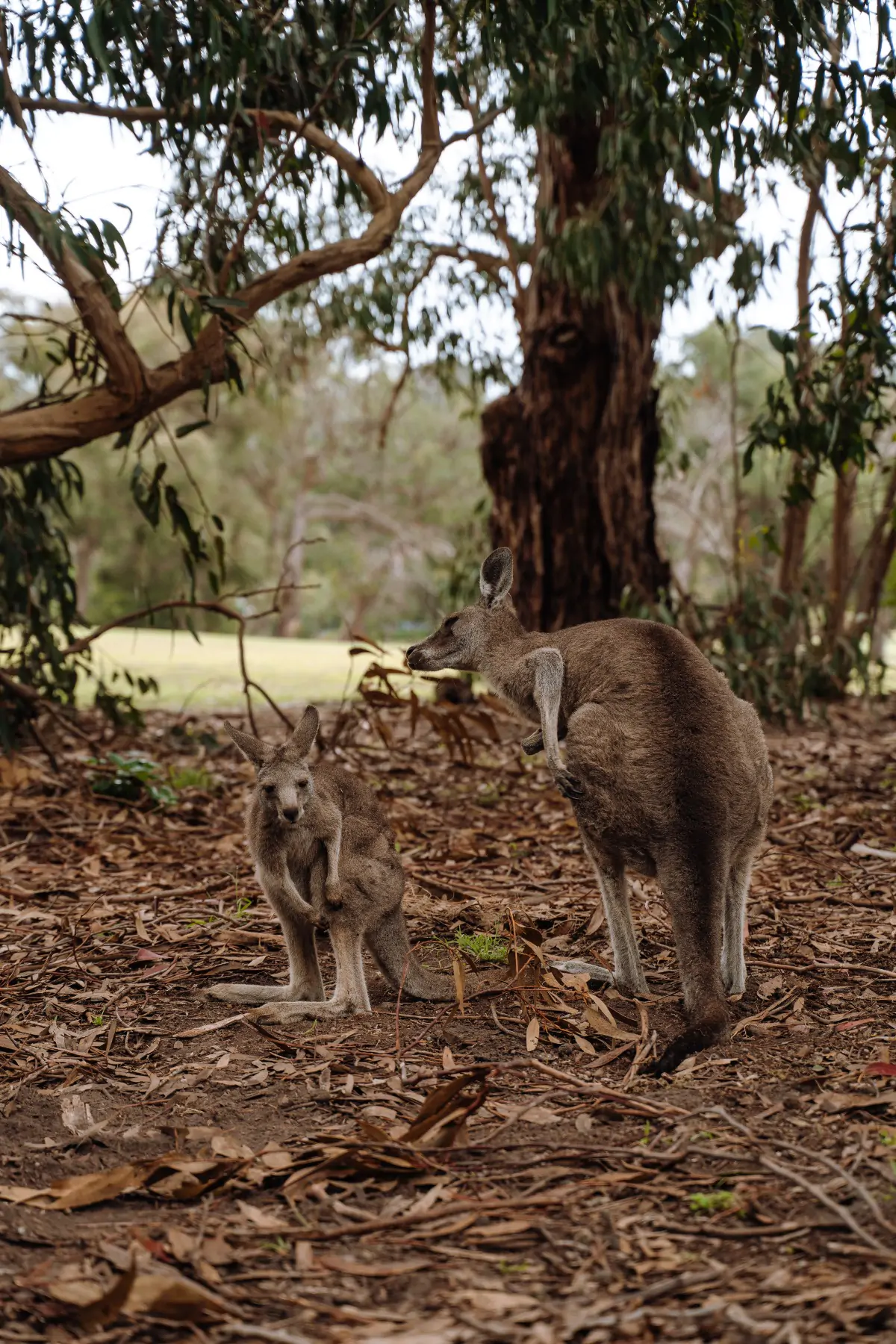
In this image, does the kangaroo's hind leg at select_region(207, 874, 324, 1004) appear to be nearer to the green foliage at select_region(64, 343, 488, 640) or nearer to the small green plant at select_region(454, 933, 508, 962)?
the small green plant at select_region(454, 933, 508, 962)

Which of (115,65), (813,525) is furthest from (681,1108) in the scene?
(813,525)

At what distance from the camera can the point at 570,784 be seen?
13.2 ft

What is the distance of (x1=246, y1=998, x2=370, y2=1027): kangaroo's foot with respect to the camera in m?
4.16

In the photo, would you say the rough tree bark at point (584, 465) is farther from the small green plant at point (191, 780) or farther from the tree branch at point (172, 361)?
the tree branch at point (172, 361)

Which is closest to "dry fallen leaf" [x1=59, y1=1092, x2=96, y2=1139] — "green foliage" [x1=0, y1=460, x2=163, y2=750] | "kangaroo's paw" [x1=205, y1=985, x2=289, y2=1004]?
"kangaroo's paw" [x1=205, y1=985, x2=289, y2=1004]

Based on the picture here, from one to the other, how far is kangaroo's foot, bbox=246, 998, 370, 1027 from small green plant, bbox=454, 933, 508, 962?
60 cm

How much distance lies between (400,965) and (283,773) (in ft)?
2.59

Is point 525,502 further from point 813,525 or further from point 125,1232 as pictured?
point 813,525

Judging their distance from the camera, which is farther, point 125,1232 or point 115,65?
point 115,65

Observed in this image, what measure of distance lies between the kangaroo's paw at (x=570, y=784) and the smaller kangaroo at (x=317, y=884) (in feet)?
2.26

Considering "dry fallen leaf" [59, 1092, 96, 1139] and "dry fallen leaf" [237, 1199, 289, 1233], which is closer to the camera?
"dry fallen leaf" [237, 1199, 289, 1233]

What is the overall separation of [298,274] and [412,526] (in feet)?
101

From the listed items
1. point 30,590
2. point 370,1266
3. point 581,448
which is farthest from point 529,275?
point 370,1266

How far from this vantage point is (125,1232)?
278cm
